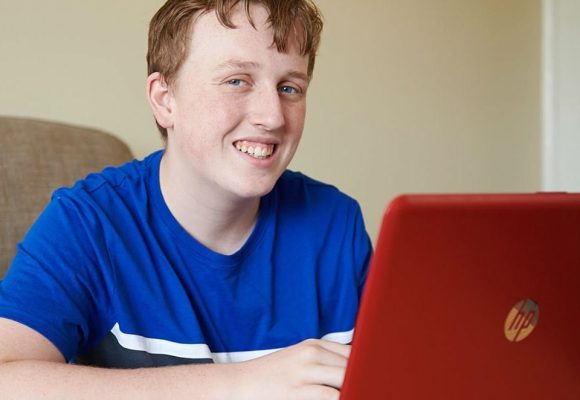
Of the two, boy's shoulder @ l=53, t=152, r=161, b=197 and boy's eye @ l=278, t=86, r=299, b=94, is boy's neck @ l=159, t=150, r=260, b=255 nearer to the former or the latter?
boy's shoulder @ l=53, t=152, r=161, b=197

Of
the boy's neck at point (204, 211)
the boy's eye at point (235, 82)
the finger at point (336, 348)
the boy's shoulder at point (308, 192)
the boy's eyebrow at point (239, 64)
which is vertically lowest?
the finger at point (336, 348)

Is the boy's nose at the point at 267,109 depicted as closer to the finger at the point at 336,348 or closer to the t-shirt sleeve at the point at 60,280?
the t-shirt sleeve at the point at 60,280

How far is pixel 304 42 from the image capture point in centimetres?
119

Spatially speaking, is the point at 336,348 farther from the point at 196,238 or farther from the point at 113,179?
the point at 113,179

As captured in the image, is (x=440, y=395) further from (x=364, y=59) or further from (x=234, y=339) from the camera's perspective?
(x=364, y=59)

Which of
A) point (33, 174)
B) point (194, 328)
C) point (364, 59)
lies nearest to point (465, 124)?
point (364, 59)

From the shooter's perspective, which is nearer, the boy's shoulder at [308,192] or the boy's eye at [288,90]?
the boy's eye at [288,90]

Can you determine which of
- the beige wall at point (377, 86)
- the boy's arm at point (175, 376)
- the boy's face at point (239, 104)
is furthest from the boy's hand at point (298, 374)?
the beige wall at point (377, 86)

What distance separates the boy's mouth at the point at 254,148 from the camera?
116 cm

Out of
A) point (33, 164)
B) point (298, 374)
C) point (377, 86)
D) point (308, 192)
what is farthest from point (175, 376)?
point (377, 86)

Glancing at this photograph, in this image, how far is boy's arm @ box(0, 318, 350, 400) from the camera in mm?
790

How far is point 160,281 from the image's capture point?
1.16 metres

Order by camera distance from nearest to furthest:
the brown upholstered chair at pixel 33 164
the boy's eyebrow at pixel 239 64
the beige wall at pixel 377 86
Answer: the boy's eyebrow at pixel 239 64 → the brown upholstered chair at pixel 33 164 → the beige wall at pixel 377 86

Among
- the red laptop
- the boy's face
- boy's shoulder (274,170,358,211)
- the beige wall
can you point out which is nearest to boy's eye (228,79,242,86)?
the boy's face
